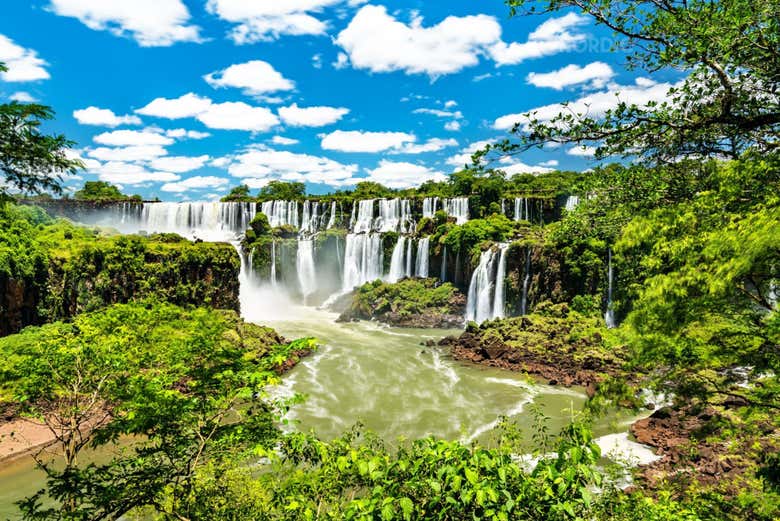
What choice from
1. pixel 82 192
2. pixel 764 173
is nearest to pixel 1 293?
pixel 764 173

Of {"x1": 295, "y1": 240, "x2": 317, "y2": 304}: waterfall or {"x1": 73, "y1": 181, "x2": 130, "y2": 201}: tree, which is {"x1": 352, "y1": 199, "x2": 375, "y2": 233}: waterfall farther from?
{"x1": 73, "y1": 181, "x2": 130, "y2": 201}: tree

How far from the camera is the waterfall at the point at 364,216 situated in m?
54.5

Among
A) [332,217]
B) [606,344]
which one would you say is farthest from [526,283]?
[332,217]

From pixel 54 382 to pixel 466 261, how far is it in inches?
1391

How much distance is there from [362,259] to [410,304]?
11555mm

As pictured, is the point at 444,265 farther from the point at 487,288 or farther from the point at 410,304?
the point at 487,288

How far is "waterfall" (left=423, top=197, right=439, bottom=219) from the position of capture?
52.6 metres

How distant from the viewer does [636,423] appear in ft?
50.9

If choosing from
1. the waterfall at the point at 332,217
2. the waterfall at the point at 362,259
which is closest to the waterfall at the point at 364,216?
the waterfall at the point at 332,217

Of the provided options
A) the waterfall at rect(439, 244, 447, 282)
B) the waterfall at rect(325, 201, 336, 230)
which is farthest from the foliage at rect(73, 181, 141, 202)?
the waterfall at rect(439, 244, 447, 282)

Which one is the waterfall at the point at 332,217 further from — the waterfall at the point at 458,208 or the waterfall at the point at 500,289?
the waterfall at the point at 500,289

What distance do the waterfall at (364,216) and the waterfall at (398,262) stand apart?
31.3ft

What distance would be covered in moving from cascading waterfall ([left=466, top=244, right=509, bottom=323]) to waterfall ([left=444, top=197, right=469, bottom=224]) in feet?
52.2

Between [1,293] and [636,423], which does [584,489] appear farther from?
[1,293]
